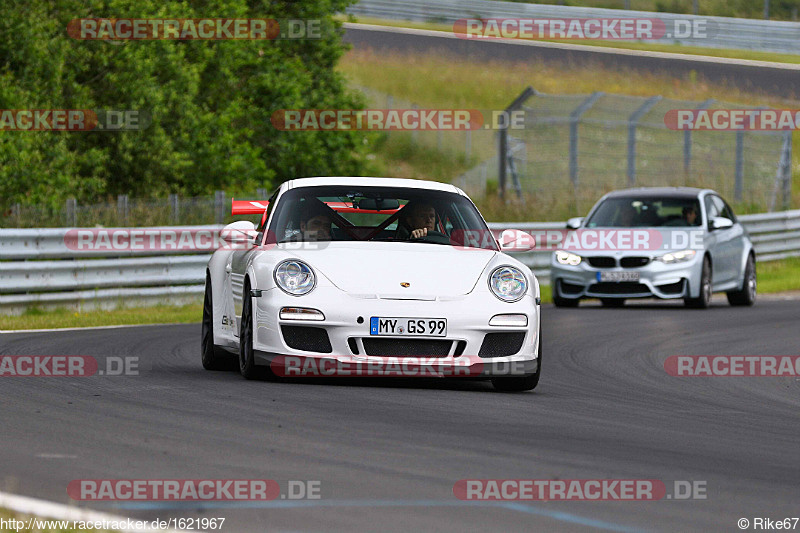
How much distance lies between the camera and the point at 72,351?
11.9 meters

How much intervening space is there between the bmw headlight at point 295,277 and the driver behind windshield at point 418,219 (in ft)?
3.41

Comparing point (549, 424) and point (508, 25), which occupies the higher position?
point (508, 25)

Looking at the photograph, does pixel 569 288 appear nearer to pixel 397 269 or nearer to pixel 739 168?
pixel 397 269

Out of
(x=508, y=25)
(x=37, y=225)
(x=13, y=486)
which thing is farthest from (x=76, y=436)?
(x=508, y=25)

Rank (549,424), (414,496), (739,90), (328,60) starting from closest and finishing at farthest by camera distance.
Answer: (414,496), (549,424), (328,60), (739,90)

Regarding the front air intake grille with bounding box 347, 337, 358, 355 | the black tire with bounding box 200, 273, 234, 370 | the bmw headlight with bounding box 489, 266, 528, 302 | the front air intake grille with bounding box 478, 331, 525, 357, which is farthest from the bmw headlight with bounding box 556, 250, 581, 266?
the front air intake grille with bounding box 347, 337, 358, 355

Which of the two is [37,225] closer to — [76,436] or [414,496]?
[76,436]

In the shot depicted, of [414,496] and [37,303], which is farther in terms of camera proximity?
[37,303]

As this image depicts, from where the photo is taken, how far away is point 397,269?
9.29m

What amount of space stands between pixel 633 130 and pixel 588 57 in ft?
69.9

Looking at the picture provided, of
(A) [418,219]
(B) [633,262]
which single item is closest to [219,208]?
(B) [633,262]

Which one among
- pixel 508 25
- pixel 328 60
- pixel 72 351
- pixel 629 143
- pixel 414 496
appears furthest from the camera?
pixel 508 25

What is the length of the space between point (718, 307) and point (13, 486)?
14908 millimetres

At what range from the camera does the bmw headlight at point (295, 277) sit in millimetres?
9195
